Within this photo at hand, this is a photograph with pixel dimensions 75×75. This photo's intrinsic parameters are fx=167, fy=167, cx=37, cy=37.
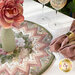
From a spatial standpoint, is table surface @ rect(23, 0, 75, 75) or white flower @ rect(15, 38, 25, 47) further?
table surface @ rect(23, 0, 75, 75)

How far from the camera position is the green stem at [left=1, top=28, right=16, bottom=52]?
75cm

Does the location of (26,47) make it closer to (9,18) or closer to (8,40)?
(8,40)

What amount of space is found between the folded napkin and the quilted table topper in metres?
0.04

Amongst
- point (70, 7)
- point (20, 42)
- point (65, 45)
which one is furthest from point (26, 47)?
point (70, 7)

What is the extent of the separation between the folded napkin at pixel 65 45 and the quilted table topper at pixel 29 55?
0.13ft

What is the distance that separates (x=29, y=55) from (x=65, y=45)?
17 cm

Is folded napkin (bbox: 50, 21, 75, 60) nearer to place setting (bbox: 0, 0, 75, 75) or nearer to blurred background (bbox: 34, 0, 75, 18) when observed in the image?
place setting (bbox: 0, 0, 75, 75)

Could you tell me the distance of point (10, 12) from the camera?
0.65m


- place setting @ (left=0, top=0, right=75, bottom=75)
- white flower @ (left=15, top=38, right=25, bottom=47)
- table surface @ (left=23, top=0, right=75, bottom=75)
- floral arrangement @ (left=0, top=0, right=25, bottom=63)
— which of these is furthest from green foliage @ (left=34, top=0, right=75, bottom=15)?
floral arrangement @ (left=0, top=0, right=25, bottom=63)

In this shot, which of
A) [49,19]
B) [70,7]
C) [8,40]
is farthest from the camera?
[70,7]

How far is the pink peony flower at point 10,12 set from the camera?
0.64 m

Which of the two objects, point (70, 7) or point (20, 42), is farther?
point (70, 7)

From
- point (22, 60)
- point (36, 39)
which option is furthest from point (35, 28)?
point (22, 60)

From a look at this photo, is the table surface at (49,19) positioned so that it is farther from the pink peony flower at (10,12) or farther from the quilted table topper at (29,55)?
the pink peony flower at (10,12)
